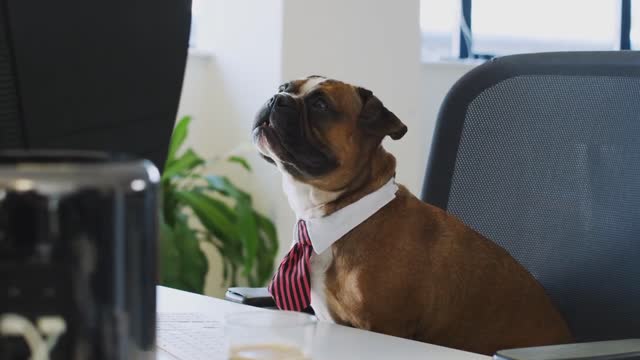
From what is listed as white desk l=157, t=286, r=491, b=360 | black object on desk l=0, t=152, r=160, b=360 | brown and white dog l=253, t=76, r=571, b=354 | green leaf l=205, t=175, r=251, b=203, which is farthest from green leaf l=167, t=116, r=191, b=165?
black object on desk l=0, t=152, r=160, b=360

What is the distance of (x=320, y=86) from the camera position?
1.46m

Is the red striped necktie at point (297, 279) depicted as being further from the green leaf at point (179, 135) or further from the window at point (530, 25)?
the window at point (530, 25)

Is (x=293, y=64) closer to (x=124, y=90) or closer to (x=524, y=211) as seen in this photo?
(x=524, y=211)

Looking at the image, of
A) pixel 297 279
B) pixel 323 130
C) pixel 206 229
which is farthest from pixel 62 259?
pixel 206 229

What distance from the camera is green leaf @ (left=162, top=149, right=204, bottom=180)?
3.01 m

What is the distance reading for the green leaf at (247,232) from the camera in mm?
2990

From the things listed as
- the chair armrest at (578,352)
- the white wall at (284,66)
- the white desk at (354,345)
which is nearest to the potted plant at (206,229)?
the white wall at (284,66)

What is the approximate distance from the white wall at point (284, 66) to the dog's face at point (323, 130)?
1.60 m

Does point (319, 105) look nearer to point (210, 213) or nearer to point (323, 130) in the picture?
point (323, 130)

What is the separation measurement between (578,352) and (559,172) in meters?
0.57

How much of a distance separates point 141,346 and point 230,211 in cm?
270

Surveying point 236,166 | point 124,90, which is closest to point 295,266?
point 124,90

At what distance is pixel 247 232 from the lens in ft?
9.82

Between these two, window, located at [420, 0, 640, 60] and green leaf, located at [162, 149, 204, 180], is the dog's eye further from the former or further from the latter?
window, located at [420, 0, 640, 60]
